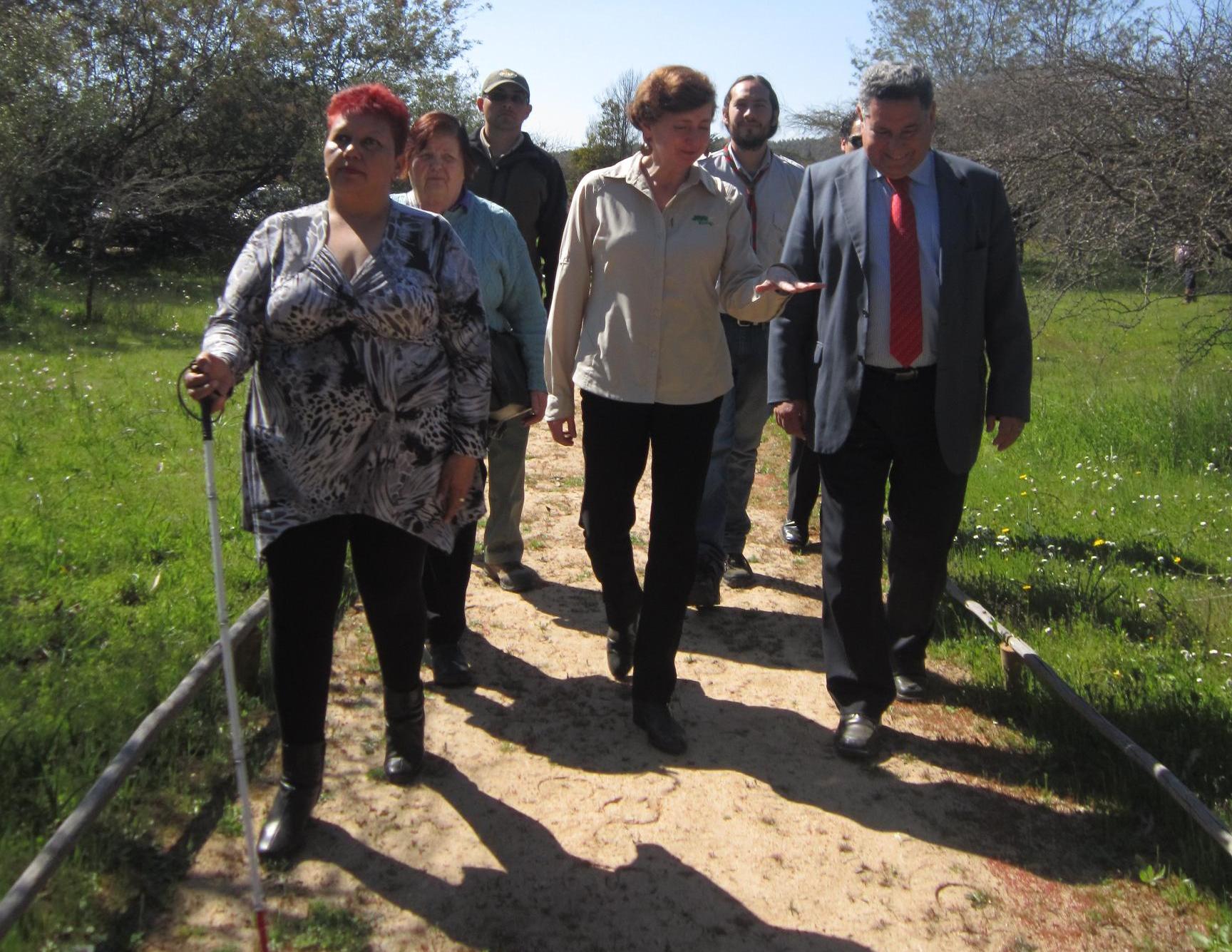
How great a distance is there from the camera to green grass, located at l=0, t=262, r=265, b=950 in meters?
3.19

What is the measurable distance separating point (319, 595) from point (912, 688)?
2.34 meters

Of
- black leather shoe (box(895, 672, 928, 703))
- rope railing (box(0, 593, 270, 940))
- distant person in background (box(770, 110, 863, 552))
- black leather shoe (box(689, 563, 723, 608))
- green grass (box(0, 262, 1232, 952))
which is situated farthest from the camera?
distant person in background (box(770, 110, 863, 552))

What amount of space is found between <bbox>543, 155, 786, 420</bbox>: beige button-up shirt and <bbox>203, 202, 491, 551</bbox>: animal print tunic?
0.75 meters

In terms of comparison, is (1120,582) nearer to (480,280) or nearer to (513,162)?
(480,280)

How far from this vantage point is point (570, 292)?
4145 millimetres

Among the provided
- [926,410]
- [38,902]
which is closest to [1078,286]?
[926,410]

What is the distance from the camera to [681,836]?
3.52 m

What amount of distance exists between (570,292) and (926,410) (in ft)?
4.12

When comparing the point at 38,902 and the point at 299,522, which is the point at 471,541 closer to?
the point at 299,522

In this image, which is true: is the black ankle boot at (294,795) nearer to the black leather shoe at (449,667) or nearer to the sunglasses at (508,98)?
the black leather shoe at (449,667)

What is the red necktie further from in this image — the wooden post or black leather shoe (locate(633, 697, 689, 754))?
black leather shoe (locate(633, 697, 689, 754))

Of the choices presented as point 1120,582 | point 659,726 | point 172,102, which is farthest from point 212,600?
point 172,102

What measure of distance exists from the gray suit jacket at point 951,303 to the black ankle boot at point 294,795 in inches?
76.0

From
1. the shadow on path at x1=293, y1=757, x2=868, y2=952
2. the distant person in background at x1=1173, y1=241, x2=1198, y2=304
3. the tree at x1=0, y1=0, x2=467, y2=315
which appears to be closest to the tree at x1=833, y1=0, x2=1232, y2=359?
the distant person in background at x1=1173, y1=241, x2=1198, y2=304
